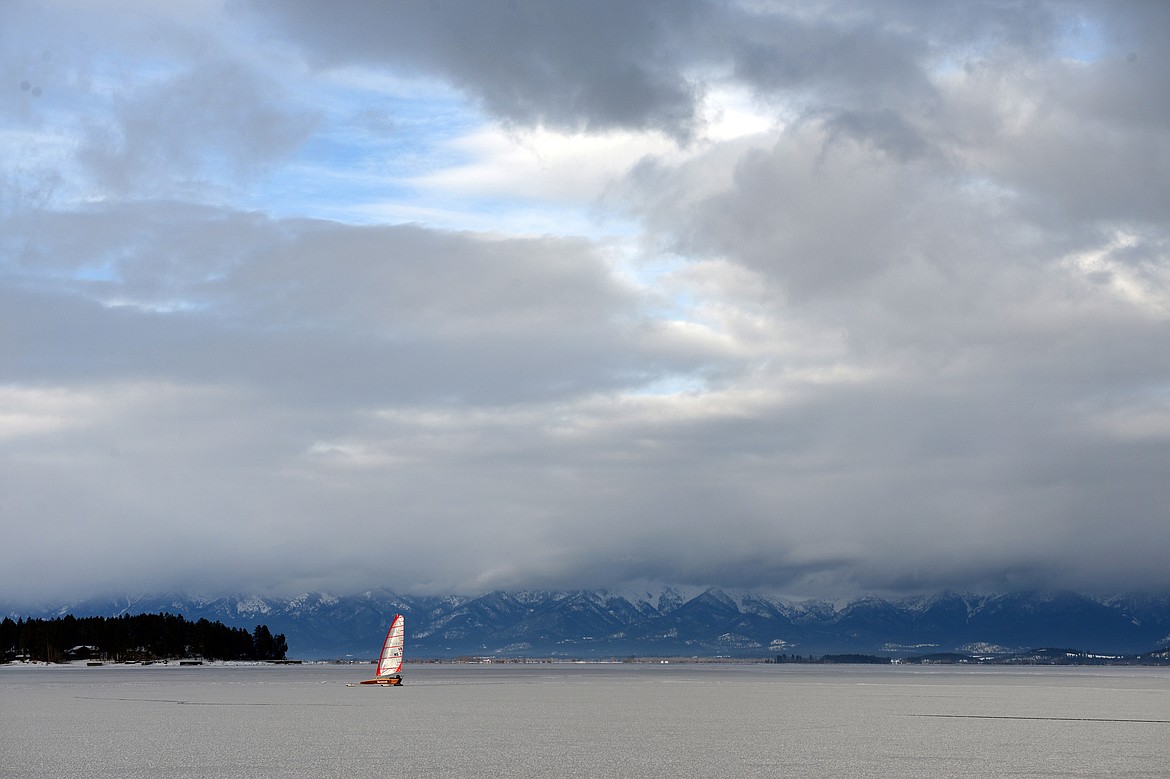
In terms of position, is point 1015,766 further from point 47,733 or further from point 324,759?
point 47,733

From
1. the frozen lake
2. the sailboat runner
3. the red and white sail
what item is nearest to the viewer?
the frozen lake

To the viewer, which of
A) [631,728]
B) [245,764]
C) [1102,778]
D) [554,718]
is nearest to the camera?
[1102,778]

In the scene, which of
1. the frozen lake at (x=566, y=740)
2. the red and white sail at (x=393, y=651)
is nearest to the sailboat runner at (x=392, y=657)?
the red and white sail at (x=393, y=651)

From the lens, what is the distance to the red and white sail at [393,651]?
14250cm

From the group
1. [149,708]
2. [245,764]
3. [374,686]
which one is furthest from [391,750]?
[374,686]

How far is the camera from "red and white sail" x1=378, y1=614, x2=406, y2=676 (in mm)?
142500

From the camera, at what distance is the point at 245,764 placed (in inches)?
1742

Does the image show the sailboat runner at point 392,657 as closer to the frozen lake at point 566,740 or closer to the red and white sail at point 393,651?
the red and white sail at point 393,651

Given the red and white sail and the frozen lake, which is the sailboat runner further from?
the frozen lake

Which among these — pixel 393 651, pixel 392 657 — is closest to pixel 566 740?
pixel 393 651

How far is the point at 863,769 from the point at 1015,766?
5950 millimetres

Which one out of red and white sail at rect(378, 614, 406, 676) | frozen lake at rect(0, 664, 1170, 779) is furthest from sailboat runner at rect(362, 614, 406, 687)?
frozen lake at rect(0, 664, 1170, 779)

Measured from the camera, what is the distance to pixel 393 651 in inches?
5704

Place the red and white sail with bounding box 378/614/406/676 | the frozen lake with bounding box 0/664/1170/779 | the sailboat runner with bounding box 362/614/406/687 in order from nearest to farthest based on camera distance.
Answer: the frozen lake with bounding box 0/664/1170/779 < the red and white sail with bounding box 378/614/406/676 < the sailboat runner with bounding box 362/614/406/687
